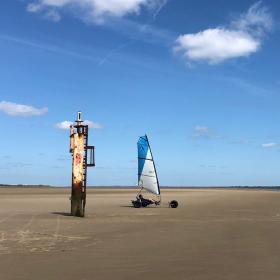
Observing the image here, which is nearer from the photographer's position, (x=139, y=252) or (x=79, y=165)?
(x=139, y=252)

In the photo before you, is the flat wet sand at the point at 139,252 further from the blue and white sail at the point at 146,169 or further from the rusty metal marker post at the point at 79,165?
the blue and white sail at the point at 146,169

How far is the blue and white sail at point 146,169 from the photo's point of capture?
34.1 meters

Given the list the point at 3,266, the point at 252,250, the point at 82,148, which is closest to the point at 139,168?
the point at 82,148

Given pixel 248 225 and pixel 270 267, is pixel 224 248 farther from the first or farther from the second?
pixel 248 225

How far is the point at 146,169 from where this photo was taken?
112 ft

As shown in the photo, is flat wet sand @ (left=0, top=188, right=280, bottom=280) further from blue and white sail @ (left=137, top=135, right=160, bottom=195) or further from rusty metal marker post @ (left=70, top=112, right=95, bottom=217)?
blue and white sail @ (left=137, top=135, right=160, bottom=195)

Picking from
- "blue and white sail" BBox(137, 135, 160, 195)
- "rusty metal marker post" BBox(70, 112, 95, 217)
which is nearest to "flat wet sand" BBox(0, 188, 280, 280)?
"rusty metal marker post" BBox(70, 112, 95, 217)

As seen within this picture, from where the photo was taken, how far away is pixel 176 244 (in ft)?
42.4

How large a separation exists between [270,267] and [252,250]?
88.1 inches

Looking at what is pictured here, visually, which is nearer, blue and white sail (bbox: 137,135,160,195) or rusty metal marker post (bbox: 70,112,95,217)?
rusty metal marker post (bbox: 70,112,95,217)

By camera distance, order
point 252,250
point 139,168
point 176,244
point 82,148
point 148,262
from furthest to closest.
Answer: point 139,168
point 82,148
point 176,244
point 252,250
point 148,262

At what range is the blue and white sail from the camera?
34.1 m

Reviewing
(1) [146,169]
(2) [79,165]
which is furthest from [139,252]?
(1) [146,169]

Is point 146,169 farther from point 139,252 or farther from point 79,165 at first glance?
point 139,252
